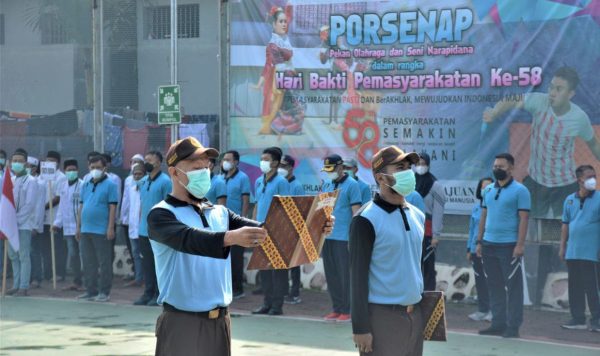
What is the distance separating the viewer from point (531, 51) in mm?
14398

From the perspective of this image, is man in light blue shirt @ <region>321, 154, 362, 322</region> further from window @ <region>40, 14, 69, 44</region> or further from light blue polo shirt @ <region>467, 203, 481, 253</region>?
window @ <region>40, 14, 69, 44</region>

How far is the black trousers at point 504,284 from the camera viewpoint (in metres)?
12.2

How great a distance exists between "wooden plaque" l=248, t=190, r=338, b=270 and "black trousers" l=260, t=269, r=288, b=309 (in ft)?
26.8

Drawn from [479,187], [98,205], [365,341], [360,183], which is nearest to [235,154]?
[98,205]

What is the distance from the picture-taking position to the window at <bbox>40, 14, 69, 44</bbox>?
64.1ft

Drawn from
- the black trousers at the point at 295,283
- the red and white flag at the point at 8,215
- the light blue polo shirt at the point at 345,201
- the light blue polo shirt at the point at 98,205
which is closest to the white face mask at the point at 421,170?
the light blue polo shirt at the point at 345,201

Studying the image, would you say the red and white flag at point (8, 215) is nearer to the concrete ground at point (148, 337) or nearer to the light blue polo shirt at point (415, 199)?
the concrete ground at point (148, 337)

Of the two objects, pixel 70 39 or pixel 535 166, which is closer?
pixel 535 166

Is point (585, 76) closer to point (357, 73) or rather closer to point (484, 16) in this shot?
point (484, 16)

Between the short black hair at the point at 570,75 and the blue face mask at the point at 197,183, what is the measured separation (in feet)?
30.3

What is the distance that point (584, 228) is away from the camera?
12.9 meters

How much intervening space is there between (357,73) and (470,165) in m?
2.29

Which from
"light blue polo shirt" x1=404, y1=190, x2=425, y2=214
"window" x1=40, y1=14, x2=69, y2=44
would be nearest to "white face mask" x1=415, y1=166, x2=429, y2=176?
"light blue polo shirt" x1=404, y1=190, x2=425, y2=214

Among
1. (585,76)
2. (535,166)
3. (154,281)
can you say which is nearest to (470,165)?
(535,166)
